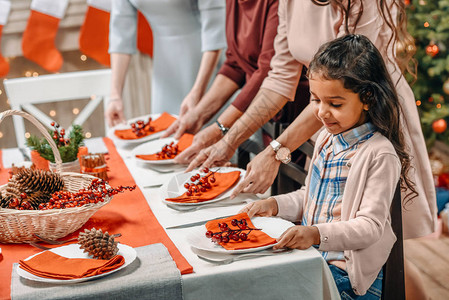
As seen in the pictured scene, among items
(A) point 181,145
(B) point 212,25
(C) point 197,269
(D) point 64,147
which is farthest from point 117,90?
(C) point 197,269

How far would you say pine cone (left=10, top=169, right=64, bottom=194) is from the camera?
136 cm

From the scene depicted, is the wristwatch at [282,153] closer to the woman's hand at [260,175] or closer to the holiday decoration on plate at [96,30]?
the woman's hand at [260,175]

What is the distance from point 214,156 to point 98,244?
2.26ft

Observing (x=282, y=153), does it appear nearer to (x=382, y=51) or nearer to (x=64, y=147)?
(x=382, y=51)

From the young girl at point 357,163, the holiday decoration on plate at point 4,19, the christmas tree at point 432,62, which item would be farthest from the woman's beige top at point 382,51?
the holiday decoration on plate at point 4,19

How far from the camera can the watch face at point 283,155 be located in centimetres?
163

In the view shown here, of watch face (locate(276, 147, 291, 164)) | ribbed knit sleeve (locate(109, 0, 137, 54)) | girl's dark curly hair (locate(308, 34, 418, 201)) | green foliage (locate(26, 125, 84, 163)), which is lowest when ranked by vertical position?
green foliage (locate(26, 125, 84, 163))

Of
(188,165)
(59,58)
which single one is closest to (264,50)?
(188,165)

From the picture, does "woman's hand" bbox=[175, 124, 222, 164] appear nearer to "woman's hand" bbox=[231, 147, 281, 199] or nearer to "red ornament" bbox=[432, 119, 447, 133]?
"woman's hand" bbox=[231, 147, 281, 199]

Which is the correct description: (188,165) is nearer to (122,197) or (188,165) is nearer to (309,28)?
(122,197)

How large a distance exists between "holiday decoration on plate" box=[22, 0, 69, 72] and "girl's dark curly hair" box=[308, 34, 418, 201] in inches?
102

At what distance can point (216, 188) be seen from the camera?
62.4 inches

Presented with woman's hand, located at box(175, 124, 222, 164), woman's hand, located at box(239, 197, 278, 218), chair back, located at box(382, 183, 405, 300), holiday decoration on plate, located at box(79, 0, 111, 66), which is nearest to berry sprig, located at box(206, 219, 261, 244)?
woman's hand, located at box(239, 197, 278, 218)

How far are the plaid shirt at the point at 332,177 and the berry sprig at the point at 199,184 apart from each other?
0.98 ft
